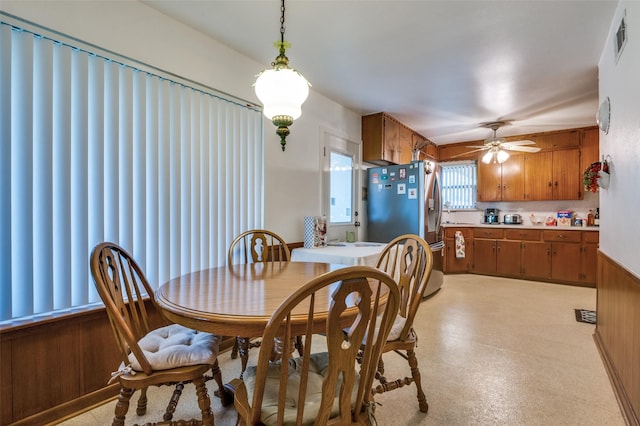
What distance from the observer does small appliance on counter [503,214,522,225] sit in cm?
535

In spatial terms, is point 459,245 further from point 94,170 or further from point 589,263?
point 94,170

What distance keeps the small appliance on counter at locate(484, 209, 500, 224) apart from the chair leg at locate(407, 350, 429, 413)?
467 cm

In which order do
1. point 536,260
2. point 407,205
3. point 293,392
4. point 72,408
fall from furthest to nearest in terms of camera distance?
point 536,260 < point 407,205 < point 72,408 < point 293,392

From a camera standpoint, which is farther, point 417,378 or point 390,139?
point 390,139

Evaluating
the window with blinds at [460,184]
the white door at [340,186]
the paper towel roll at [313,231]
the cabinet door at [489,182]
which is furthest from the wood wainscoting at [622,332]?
the window with blinds at [460,184]

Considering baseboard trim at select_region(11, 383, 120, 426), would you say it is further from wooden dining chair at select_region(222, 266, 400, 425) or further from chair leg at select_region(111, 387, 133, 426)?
wooden dining chair at select_region(222, 266, 400, 425)

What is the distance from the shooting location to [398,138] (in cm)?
434

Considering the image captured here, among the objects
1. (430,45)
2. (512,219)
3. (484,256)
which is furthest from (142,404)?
(512,219)

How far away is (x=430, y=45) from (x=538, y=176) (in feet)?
12.5

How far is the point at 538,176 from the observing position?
497 centimetres

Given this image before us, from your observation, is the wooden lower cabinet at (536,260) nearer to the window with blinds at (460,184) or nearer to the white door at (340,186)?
the window with blinds at (460,184)

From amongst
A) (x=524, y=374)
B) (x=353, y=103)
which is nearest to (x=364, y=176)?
(x=353, y=103)

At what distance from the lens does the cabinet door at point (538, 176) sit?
488cm

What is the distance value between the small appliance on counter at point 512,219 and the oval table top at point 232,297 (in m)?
4.86
